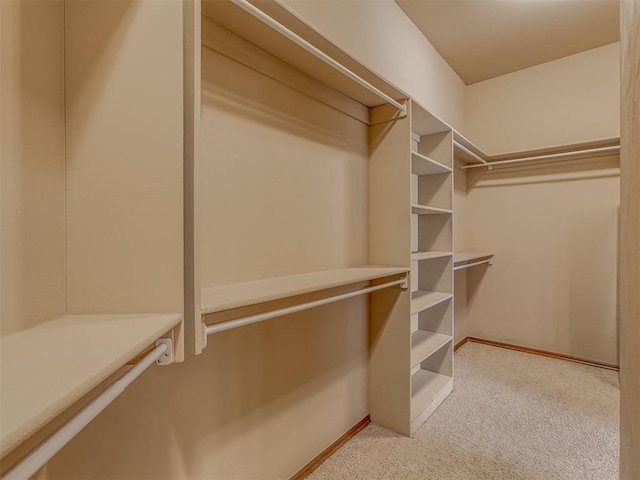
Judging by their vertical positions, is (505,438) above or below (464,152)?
below

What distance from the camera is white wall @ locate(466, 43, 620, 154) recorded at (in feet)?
8.84

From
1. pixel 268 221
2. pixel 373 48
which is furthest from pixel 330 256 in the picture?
pixel 373 48

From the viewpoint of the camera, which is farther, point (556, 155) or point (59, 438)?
point (556, 155)

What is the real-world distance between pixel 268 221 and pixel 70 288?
0.73 meters

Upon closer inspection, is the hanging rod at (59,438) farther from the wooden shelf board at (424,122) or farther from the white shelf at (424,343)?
the wooden shelf board at (424,122)

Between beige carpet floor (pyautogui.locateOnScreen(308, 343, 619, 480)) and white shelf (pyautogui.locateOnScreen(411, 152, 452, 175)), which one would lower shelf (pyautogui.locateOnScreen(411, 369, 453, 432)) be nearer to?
beige carpet floor (pyautogui.locateOnScreen(308, 343, 619, 480))

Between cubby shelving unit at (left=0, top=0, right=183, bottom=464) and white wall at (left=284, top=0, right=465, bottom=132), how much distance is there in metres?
0.80

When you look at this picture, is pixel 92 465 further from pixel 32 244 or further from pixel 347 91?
pixel 347 91

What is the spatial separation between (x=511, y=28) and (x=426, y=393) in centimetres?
287

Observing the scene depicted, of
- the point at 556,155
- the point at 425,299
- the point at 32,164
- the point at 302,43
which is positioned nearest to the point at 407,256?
the point at 425,299

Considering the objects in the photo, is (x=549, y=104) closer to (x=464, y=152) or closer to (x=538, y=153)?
(x=538, y=153)

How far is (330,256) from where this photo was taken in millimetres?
1665

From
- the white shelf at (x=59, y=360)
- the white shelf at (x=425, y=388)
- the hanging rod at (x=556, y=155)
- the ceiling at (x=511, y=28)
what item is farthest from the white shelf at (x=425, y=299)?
the ceiling at (x=511, y=28)

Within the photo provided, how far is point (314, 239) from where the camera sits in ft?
5.17
